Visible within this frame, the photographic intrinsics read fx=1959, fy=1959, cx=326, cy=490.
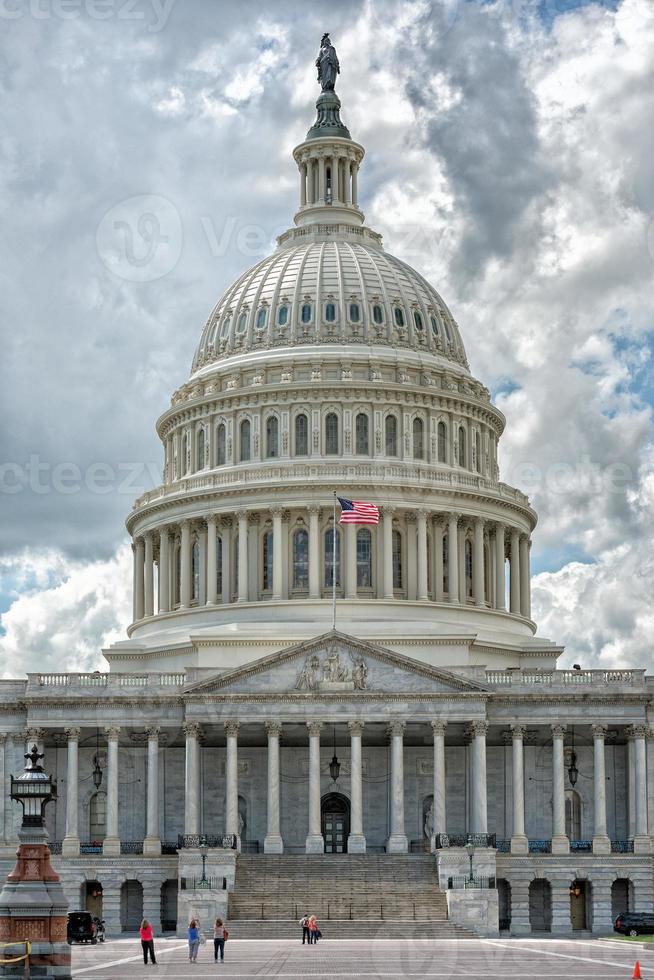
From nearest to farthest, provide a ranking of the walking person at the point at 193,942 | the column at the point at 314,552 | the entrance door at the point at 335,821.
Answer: the walking person at the point at 193,942
the entrance door at the point at 335,821
the column at the point at 314,552

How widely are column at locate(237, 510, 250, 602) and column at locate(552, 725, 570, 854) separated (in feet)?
72.1

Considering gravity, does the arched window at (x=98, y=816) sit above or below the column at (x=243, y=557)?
below

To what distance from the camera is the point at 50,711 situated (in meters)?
99.6

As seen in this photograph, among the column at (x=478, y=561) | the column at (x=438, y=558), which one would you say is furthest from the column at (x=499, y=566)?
the column at (x=438, y=558)

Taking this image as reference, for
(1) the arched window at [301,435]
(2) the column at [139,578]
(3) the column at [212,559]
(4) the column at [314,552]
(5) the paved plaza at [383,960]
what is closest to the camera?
(5) the paved plaza at [383,960]

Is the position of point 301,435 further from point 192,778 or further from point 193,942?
point 193,942

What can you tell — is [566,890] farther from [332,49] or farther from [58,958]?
[332,49]

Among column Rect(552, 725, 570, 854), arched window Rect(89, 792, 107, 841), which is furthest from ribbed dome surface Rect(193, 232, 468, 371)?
arched window Rect(89, 792, 107, 841)

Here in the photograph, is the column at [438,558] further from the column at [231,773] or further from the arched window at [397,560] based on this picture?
the column at [231,773]

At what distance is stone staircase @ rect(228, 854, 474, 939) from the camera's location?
84.4 metres

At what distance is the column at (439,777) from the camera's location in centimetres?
9538

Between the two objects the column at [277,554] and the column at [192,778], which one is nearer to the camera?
the column at [192,778]

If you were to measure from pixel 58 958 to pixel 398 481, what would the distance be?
64.9 m

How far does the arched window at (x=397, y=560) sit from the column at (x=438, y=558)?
2.04m
